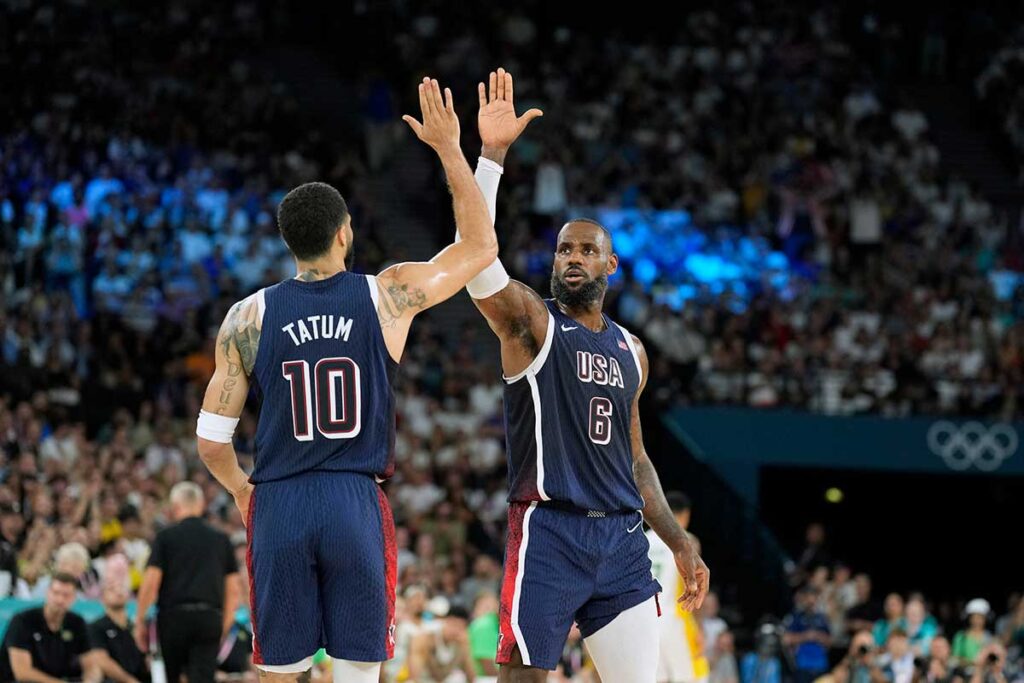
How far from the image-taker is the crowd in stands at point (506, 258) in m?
17.4

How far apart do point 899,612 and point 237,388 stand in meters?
13.2

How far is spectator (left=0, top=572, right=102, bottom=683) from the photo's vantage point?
11.7 m

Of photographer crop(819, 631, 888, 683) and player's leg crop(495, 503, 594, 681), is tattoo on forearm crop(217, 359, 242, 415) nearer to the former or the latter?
player's leg crop(495, 503, 594, 681)

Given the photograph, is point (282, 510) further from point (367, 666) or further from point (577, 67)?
point (577, 67)

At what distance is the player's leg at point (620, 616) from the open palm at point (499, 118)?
69.3 inches

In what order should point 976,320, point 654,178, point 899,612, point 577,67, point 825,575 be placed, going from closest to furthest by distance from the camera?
point 899,612 < point 825,575 < point 976,320 < point 654,178 < point 577,67

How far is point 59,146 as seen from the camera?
2270 cm

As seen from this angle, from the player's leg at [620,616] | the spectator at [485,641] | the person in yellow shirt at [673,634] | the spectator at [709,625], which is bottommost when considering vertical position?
the spectator at [709,625]

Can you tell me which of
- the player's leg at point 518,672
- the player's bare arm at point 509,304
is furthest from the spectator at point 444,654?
the player's bare arm at point 509,304

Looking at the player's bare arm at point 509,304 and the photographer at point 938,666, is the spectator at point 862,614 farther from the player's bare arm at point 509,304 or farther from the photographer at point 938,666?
the player's bare arm at point 509,304

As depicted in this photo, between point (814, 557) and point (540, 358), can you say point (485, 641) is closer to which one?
point (540, 358)

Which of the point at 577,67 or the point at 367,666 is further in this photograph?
the point at 577,67

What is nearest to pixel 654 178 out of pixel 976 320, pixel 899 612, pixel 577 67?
pixel 577 67

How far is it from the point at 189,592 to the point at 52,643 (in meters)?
1.08
